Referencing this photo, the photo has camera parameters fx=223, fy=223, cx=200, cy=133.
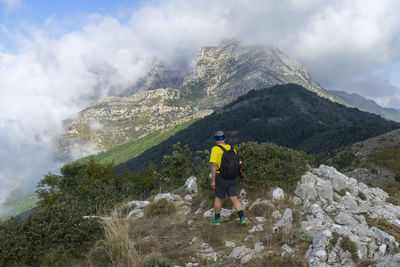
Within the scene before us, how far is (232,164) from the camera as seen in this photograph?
23.6ft

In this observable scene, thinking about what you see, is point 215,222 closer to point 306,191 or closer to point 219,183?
point 219,183

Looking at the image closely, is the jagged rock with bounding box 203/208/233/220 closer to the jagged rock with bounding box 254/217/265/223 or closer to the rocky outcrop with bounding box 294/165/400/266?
the jagged rock with bounding box 254/217/265/223

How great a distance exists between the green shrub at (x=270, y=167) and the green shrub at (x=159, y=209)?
10.8ft

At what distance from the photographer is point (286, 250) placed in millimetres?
5082

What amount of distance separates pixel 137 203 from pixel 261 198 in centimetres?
564

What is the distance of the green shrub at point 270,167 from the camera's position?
9.36 metres

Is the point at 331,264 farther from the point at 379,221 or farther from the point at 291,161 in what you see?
the point at 291,161

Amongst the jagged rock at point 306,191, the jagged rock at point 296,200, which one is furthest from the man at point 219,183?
the jagged rock at point 306,191

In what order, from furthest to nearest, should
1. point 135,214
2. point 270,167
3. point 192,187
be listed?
point 192,187
point 270,167
point 135,214

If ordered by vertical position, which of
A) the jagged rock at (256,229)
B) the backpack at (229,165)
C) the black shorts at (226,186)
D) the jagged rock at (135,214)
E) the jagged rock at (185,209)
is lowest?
the jagged rock at (135,214)

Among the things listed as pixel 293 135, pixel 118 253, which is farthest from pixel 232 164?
pixel 293 135

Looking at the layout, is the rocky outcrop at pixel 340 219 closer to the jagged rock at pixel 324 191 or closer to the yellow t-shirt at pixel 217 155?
the jagged rock at pixel 324 191

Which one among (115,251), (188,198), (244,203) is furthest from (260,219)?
(188,198)

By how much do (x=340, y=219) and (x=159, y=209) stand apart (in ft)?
20.4
